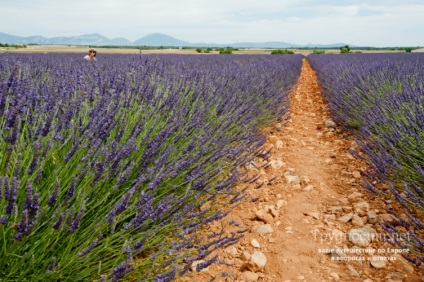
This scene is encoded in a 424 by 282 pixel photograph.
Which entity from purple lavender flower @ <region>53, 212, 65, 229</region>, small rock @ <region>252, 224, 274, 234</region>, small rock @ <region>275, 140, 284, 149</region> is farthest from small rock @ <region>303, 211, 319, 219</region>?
purple lavender flower @ <region>53, 212, 65, 229</region>

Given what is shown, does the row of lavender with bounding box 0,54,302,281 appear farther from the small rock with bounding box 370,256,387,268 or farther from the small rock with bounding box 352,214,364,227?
the small rock with bounding box 352,214,364,227

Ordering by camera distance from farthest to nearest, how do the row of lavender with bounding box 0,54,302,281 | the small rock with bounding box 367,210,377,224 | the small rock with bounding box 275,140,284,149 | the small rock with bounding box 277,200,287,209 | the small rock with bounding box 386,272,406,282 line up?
the small rock with bounding box 275,140,284,149 < the small rock with bounding box 277,200,287,209 < the small rock with bounding box 367,210,377,224 < the small rock with bounding box 386,272,406,282 < the row of lavender with bounding box 0,54,302,281

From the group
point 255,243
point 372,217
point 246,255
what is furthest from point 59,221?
point 372,217

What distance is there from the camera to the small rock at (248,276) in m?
1.69

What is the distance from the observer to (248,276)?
1.71 m

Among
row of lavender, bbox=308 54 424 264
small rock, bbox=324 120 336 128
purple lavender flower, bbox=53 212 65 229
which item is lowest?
small rock, bbox=324 120 336 128

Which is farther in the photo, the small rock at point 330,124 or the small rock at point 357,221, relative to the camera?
the small rock at point 330,124

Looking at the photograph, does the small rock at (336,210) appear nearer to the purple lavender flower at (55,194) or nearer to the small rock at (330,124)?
the purple lavender flower at (55,194)

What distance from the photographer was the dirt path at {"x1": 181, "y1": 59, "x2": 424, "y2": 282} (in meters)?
1.76

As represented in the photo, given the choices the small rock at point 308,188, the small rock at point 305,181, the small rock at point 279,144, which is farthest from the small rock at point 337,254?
the small rock at point 279,144

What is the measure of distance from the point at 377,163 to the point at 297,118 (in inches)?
126

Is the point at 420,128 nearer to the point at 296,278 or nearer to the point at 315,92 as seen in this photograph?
the point at 296,278

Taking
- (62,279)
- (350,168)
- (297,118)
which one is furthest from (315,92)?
(62,279)

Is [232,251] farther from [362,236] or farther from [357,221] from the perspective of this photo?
[357,221]
